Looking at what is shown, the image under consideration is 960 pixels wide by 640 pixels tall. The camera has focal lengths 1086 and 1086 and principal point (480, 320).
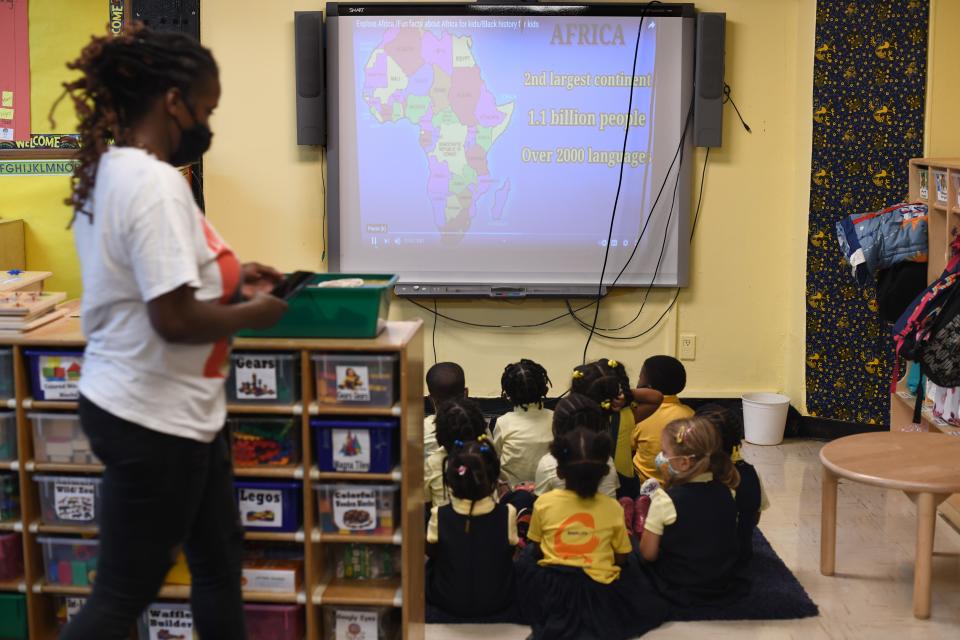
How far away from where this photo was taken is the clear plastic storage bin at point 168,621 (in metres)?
2.54

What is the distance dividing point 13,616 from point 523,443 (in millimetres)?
1697

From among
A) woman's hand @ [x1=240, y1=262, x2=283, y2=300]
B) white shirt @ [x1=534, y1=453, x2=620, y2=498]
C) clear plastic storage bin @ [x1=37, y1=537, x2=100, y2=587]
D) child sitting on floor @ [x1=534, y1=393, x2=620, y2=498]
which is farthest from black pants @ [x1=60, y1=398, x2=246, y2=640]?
white shirt @ [x1=534, y1=453, x2=620, y2=498]

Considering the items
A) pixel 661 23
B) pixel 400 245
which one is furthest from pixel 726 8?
pixel 400 245

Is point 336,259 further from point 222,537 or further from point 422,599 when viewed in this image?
point 222,537

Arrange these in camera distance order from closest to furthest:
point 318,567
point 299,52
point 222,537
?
point 222,537 → point 318,567 → point 299,52

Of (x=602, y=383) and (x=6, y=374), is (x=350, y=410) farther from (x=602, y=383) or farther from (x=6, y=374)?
(x=602, y=383)

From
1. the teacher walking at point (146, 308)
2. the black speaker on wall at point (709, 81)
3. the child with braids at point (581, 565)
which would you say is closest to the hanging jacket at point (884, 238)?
the black speaker on wall at point (709, 81)

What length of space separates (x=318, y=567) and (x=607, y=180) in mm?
2800

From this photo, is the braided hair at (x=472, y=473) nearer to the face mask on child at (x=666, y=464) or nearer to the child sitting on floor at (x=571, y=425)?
the child sitting on floor at (x=571, y=425)

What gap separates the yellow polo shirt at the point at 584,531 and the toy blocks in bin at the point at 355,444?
71cm

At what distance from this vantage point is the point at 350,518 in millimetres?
2469

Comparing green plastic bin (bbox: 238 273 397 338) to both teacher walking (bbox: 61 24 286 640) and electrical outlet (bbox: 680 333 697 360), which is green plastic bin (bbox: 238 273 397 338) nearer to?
teacher walking (bbox: 61 24 286 640)

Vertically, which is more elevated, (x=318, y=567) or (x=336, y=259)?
(x=336, y=259)

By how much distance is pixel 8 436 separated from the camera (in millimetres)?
2473
